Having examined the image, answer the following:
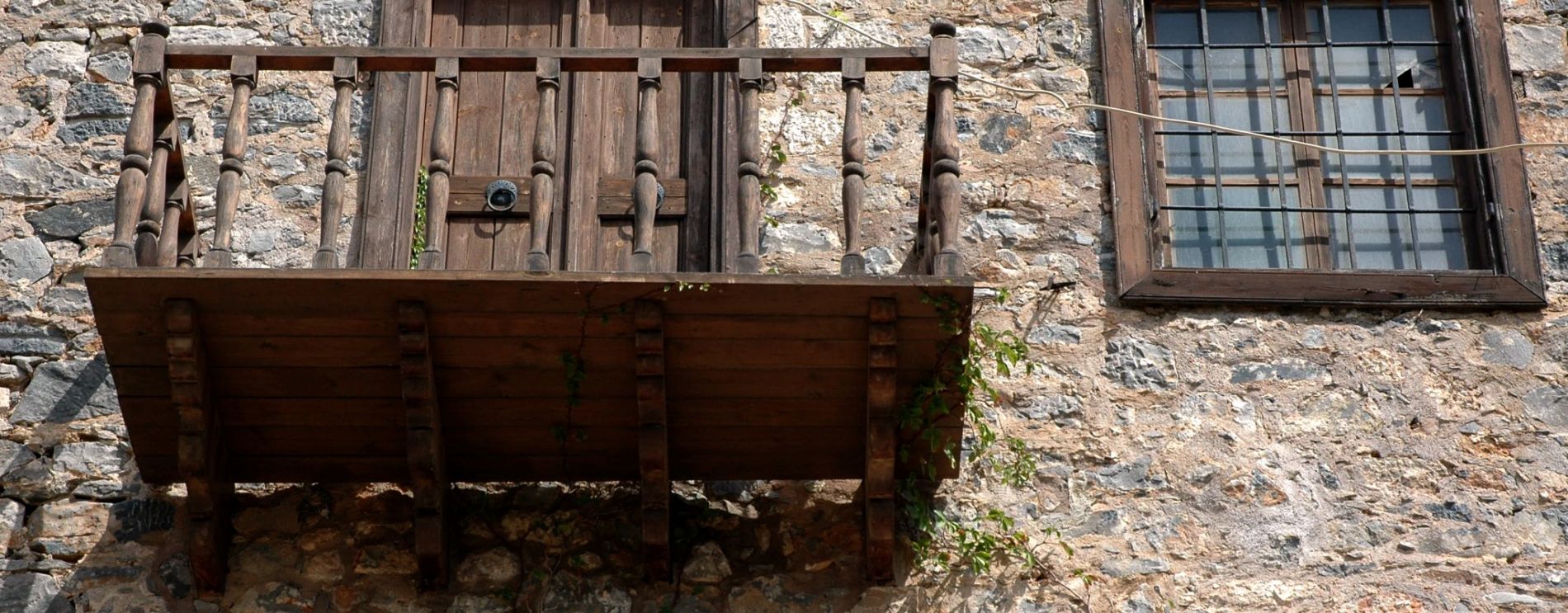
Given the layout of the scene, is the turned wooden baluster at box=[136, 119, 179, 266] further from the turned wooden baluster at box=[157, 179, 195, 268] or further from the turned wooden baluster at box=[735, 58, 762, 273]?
the turned wooden baluster at box=[735, 58, 762, 273]

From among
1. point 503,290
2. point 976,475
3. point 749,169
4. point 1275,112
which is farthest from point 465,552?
point 1275,112

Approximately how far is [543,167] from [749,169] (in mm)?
566

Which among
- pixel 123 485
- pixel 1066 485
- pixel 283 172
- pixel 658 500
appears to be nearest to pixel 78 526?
pixel 123 485

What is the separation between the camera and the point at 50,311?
588 cm

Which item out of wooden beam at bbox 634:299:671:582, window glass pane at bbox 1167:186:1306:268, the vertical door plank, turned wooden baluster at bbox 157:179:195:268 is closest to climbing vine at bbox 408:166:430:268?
the vertical door plank

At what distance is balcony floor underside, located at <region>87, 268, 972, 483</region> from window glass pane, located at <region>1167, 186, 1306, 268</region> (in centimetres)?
135

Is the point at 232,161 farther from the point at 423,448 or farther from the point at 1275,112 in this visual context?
the point at 1275,112

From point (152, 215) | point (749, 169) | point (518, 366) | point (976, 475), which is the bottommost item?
point (976, 475)

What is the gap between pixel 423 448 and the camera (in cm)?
522

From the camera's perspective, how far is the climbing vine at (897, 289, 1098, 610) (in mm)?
5273

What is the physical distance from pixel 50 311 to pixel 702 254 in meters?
2.07

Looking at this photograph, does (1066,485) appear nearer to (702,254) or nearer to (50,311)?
(702,254)

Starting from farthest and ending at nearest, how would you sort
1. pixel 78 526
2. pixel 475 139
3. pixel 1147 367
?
pixel 475 139 → pixel 1147 367 → pixel 78 526

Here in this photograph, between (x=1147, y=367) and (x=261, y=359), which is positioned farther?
(x=1147, y=367)
